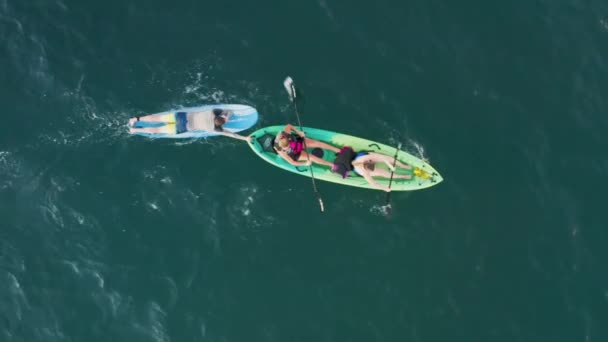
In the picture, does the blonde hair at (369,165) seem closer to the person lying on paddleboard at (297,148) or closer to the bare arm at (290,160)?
the person lying on paddleboard at (297,148)

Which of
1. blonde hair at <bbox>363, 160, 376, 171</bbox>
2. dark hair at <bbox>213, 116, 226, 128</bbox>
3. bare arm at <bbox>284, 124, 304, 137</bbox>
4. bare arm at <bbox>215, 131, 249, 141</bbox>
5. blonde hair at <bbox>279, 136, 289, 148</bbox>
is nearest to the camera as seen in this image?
blonde hair at <bbox>279, 136, 289, 148</bbox>

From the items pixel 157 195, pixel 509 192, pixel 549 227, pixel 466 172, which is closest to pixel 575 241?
pixel 549 227

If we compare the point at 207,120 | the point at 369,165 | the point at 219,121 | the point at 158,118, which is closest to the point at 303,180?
the point at 369,165

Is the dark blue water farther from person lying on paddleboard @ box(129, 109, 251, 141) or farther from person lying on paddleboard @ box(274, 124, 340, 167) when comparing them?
person lying on paddleboard @ box(274, 124, 340, 167)

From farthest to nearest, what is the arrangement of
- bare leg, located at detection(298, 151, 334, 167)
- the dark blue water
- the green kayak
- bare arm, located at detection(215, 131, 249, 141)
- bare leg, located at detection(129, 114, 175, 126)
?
bare leg, located at detection(129, 114, 175, 126) < bare arm, located at detection(215, 131, 249, 141) < bare leg, located at detection(298, 151, 334, 167) < the green kayak < the dark blue water

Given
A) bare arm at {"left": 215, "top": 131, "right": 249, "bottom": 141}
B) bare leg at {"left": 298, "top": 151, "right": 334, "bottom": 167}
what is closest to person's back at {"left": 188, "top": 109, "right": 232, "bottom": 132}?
bare arm at {"left": 215, "top": 131, "right": 249, "bottom": 141}

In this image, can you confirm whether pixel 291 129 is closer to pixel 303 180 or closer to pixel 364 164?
pixel 303 180
